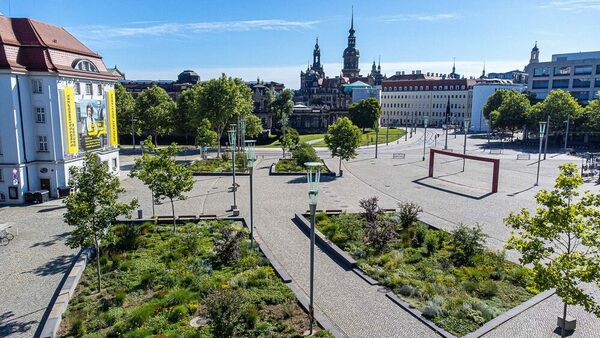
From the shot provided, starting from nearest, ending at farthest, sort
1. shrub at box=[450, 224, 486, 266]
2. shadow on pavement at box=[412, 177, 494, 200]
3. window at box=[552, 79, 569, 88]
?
1. shrub at box=[450, 224, 486, 266]
2. shadow on pavement at box=[412, 177, 494, 200]
3. window at box=[552, 79, 569, 88]

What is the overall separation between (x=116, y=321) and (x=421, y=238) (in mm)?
16288

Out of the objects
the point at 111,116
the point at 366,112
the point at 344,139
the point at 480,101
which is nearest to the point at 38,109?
the point at 111,116

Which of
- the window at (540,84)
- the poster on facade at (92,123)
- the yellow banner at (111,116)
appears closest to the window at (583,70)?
the window at (540,84)

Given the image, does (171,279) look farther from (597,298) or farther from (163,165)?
(597,298)

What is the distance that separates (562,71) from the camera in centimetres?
10062

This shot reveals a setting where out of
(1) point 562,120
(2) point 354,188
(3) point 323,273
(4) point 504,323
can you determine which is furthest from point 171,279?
(1) point 562,120

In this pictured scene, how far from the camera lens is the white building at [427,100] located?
137500mm

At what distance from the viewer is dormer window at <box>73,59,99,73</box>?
131ft

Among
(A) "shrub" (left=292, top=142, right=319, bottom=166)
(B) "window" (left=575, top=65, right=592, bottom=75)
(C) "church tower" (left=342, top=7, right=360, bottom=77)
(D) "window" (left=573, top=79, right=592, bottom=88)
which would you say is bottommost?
(A) "shrub" (left=292, top=142, right=319, bottom=166)

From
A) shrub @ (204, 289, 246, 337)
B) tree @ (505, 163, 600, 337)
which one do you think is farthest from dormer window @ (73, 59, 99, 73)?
tree @ (505, 163, 600, 337)

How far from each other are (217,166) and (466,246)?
117ft

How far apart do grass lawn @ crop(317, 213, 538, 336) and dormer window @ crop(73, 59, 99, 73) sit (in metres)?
27.9

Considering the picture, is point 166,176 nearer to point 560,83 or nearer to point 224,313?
point 224,313

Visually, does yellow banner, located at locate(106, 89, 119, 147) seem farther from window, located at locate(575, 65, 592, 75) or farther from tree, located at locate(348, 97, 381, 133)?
window, located at locate(575, 65, 592, 75)
